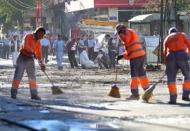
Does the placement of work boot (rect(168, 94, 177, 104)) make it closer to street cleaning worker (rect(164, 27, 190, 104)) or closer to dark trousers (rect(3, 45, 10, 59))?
street cleaning worker (rect(164, 27, 190, 104))

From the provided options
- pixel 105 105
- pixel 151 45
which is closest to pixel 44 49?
pixel 151 45

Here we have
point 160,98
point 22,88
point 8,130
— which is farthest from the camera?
point 22,88

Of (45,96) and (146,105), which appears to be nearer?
(146,105)

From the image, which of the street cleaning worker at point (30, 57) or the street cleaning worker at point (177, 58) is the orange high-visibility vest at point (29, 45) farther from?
the street cleaning worker at point (177, 58)

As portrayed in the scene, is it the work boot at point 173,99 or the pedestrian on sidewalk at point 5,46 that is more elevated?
the work boot at point 173,99

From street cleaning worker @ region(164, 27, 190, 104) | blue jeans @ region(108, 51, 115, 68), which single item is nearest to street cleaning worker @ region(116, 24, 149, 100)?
street cleaning worker @ region(164, 27, 190, 104)

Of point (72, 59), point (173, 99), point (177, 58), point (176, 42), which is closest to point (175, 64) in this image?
point (177, 58)

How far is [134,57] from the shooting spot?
15688mm

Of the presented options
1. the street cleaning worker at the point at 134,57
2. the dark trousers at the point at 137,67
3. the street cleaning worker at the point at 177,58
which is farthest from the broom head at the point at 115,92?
the street cleaning worker at the point at 177,58

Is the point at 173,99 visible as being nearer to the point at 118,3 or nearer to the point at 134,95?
the point at 134,95

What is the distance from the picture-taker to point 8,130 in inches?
388

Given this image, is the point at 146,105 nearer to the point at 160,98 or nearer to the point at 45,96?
the point at 160,98

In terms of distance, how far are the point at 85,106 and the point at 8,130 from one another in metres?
4.00

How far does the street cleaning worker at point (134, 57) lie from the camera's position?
15.6 meters
